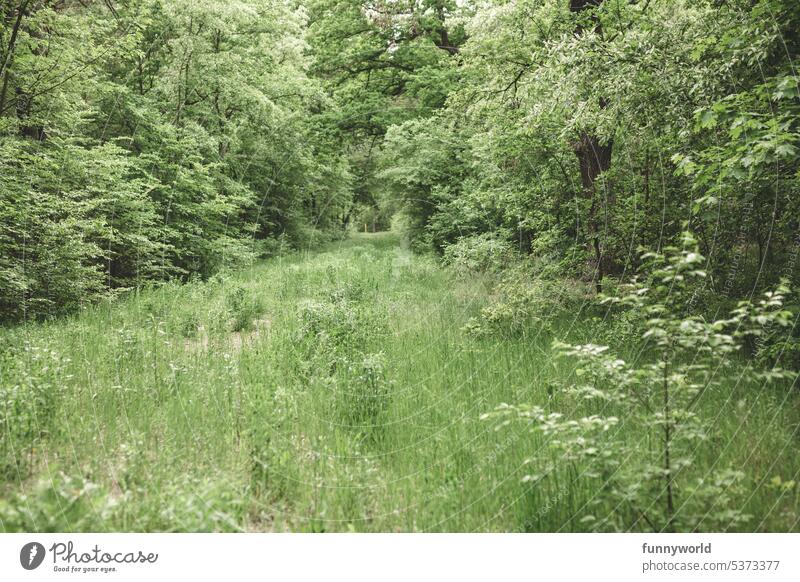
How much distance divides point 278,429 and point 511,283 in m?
5.33

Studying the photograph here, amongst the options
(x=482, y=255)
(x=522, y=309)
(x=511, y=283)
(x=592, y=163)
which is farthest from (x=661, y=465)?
(x=482, y=255)

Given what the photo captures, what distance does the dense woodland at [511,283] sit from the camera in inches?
122

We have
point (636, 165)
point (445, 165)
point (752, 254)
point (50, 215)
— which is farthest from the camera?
point (445, 165)

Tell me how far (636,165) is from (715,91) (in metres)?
2.31

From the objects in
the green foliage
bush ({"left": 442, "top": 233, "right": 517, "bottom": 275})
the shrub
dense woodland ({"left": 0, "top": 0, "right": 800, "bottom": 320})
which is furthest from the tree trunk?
the shrub

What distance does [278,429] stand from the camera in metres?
4.04

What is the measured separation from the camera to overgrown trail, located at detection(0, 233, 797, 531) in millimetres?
3002

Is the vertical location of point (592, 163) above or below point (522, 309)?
above

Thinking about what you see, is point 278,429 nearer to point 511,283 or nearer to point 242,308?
point 242,308

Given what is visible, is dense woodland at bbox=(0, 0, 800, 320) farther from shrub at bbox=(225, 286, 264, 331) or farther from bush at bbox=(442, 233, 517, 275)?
shrub at bbox=(225, 286, 264, 331)

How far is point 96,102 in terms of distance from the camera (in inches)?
462

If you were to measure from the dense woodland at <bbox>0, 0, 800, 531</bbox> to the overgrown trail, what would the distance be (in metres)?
0.04
